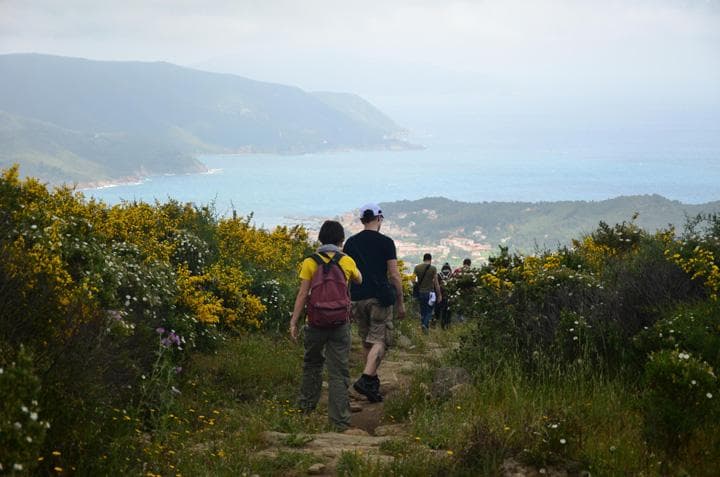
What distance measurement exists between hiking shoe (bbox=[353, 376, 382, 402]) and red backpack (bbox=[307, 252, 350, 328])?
1524mm

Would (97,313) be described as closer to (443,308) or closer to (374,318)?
(374,318)

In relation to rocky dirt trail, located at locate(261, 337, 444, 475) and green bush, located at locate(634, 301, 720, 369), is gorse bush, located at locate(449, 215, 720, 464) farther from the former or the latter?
rocky dirt trail, located at locate(261, 337, 444, 475)

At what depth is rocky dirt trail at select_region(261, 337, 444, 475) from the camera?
18.5 ft

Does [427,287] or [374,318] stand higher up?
[374,318]

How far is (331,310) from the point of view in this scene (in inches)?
294

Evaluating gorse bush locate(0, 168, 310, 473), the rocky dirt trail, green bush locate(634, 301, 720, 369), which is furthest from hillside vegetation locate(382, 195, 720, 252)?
green bush locate(634, 301, 720, 369)

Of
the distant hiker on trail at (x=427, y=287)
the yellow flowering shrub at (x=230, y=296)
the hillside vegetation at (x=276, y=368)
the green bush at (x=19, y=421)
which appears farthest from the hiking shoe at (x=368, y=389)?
the distant hiker on trail at (x=427, y=287)

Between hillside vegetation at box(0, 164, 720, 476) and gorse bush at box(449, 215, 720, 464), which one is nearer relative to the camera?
hillside vegetation at box(0, 164, 720, 476)

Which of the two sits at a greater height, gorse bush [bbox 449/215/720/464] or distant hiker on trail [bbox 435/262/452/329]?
gorse bush [bbox 449/215/720/464]

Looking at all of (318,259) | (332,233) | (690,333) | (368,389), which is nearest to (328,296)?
(318,259)

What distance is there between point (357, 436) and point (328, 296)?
4.54 ft

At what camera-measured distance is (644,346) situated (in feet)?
23.9

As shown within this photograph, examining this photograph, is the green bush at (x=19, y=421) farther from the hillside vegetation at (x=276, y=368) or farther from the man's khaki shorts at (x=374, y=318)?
the man's khaki shorts at (x=374, y=318)

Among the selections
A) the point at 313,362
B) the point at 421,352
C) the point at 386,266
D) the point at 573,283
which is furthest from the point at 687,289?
the point at 421,352
